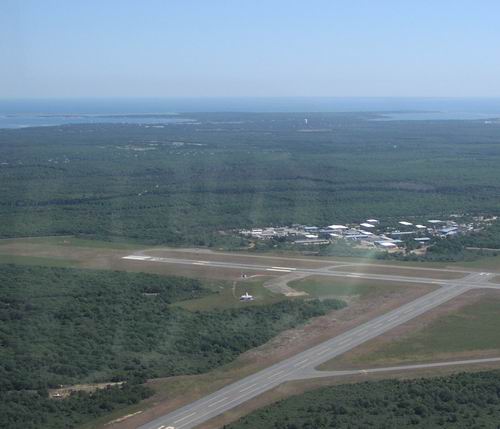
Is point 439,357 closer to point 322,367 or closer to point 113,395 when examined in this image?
point 322,367

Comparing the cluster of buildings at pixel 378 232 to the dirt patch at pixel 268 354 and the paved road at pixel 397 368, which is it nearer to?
the dirt patch at pixel 268 354

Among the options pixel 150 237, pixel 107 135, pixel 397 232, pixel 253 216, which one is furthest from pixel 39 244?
pixel 107 135

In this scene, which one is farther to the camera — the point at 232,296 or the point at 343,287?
the point at 343,287

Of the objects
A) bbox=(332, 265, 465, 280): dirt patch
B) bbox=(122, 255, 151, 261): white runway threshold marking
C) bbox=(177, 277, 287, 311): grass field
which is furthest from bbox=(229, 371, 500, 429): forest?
bbox=(122, 255, 151, 261): white runway threshold marking

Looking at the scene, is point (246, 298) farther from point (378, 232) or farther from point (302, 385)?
point (378, 232)

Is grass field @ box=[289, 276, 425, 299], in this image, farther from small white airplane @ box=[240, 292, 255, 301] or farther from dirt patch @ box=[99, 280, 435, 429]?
small white airplane @ box=[240, 292, 255, 301]

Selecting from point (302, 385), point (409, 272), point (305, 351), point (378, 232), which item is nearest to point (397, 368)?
point (305, 351)

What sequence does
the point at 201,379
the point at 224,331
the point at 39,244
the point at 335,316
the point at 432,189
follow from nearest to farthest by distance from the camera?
the point at 201,379
the point at 224,331
the point at 335,316
the point at 39,244
the point at 432,189
